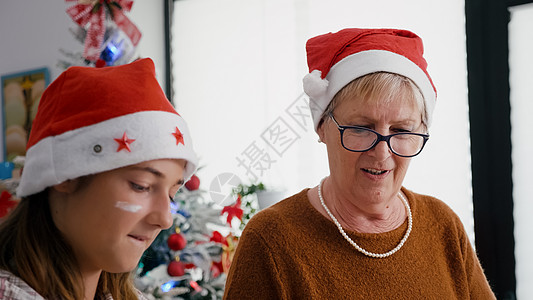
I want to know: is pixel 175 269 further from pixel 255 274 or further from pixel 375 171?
pixel 375 171

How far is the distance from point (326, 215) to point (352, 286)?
0.63 ft

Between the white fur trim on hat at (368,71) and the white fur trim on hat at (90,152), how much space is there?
1.43 feet

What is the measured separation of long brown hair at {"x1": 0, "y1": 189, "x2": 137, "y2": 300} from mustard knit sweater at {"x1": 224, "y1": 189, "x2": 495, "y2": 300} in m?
0.39

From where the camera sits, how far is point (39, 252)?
87cm

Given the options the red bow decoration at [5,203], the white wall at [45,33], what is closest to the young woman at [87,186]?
the red bow decoration at [5,203]

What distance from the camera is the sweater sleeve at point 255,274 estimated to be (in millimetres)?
1099

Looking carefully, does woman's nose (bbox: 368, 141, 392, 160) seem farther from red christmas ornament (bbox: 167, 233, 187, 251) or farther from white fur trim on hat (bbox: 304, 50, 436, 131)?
red christmas ornament (bbox: 167, 233, 187, 251)

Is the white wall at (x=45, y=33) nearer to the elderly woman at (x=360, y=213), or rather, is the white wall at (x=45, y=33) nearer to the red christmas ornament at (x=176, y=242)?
the red christmas ornament at (x=176, y=242)

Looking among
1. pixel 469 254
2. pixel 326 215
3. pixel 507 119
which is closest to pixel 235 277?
pixel 326 215

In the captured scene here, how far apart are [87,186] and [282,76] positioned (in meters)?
2.35

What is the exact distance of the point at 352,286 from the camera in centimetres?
110

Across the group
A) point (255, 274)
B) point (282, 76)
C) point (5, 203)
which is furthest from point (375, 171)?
point (282, 76)

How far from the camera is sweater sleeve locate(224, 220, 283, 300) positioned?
1.10 meters

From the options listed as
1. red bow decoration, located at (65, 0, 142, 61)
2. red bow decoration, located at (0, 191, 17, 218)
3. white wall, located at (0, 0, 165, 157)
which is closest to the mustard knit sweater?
red bow decoration, located at (0, 191, 17, 218)
